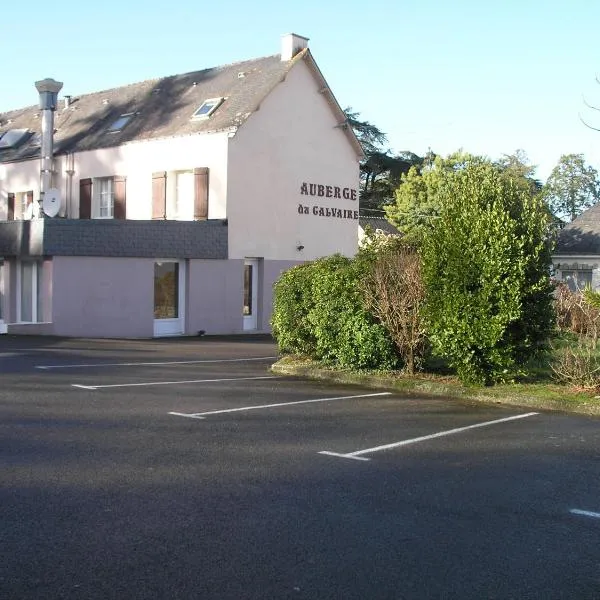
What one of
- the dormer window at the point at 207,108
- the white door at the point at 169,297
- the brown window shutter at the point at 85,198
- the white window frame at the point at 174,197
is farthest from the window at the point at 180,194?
the brown window shutter at the point at 85,198

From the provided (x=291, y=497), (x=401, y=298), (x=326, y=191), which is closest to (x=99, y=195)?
(x=326, y=191)

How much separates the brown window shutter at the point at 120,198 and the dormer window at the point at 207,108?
3.30m

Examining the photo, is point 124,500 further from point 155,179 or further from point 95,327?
point 155,179

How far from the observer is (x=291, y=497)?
650 cm

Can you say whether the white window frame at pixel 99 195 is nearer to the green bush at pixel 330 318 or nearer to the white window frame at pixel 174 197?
the white window frame at pixel 174 197

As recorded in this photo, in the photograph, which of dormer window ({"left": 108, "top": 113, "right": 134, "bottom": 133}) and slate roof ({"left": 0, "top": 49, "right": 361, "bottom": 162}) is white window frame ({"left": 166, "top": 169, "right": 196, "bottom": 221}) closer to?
slate roof ({"left": 0, "top": 49, "right": 361, "bottom": 162})

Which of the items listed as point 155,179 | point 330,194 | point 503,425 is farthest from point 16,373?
point 330,194

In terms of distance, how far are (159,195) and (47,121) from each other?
202 inches

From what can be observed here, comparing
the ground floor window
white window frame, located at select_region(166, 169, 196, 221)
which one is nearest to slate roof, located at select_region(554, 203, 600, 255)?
white window frame, located at select_region(166, 169, 196, 221)

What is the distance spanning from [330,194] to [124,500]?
23.5 meters

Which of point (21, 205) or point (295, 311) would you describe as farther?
point (21, 205)

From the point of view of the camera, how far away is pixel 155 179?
87.3 ft

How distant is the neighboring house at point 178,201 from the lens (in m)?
22.7

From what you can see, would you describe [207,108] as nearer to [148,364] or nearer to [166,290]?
[166,290]
